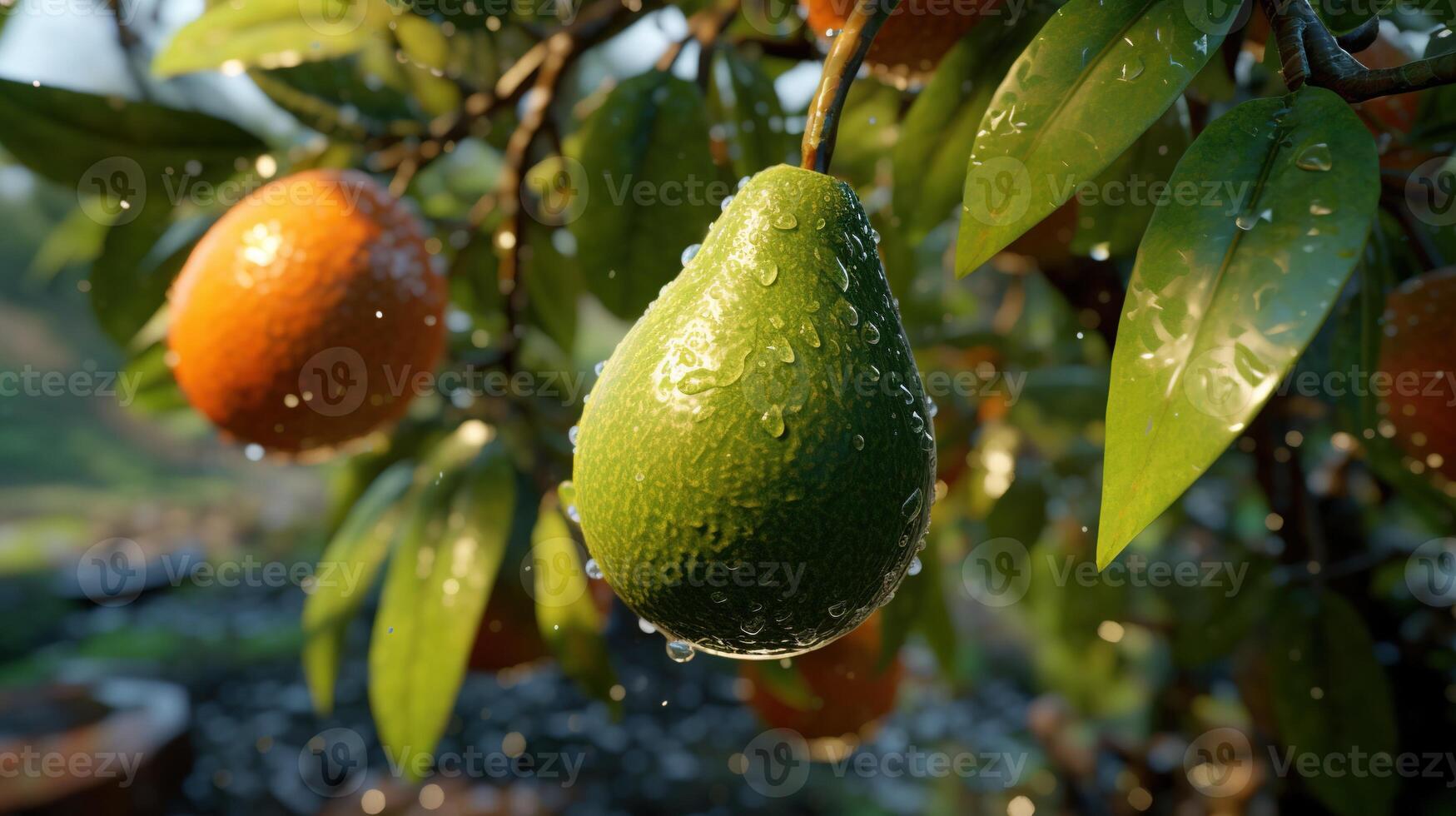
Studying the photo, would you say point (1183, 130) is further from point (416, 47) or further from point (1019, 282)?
point (1019, 282)

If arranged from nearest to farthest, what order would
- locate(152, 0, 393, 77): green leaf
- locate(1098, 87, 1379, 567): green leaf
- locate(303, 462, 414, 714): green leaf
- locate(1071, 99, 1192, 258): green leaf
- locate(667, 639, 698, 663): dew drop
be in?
locate(1098, 87, 1379, 567): green leaf, locate(667, 639, 698, 663): dew drop, locate(1071, 99, 1192, 258): green leaf, locate(152, 0, 393, 77): green leaf, locate(303, 462, 414, 714): green leaf

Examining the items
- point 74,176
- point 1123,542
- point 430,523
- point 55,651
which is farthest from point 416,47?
point 55,651

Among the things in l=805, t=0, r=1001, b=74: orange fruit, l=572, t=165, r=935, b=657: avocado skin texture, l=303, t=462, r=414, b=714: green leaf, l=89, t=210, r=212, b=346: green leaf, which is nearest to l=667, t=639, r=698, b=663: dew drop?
l=572, t=165, r=935, b=657: avocado skin texture

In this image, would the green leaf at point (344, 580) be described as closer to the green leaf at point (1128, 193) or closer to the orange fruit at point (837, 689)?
the orange fruit at point (837, 689)

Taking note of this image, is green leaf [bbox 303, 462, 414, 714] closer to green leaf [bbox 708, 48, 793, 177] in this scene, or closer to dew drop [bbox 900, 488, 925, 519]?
green leaf [bbox 708, 48, 793, 177]

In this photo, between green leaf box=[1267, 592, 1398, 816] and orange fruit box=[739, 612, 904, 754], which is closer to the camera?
green leaf box=[1267, 592, 1398, 816]

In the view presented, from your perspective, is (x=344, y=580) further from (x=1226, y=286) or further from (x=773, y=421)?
(x=1226, y=286)
